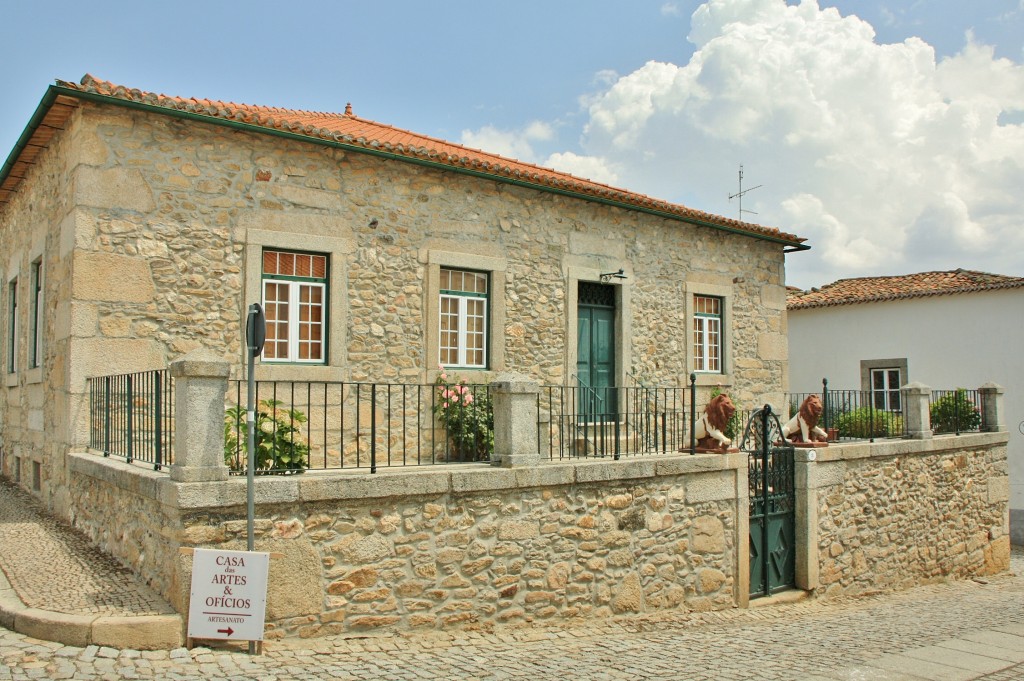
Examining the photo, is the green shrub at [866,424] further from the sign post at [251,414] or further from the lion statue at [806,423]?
the sign post at [251,414]

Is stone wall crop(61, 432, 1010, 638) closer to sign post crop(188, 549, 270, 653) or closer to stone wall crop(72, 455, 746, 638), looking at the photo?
stone wall crop(72, 455, 746, 638)

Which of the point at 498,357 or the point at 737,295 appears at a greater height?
the point at 737,295

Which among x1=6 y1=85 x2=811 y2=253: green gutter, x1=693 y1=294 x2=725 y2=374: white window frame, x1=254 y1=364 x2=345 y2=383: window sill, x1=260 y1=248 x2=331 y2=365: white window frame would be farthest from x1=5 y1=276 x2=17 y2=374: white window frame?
x1=693 y1=294 x2=725 y2=374: white window frame

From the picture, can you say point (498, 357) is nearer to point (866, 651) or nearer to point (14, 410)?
point (866, 651)

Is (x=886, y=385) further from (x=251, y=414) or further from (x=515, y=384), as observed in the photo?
(x=251, y=414)

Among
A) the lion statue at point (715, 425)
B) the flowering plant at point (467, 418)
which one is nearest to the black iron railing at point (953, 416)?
the lion statue at point (715, 425)

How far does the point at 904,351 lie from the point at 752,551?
37.6ft

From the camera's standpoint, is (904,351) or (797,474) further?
(904,351)

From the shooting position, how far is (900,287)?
19734mm

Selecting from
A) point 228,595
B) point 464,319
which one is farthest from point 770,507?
point 228,595

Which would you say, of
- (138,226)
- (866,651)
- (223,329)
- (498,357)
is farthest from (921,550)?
(138,226)

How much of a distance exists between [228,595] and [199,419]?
1.21 meters

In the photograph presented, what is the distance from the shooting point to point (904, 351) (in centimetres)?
1895

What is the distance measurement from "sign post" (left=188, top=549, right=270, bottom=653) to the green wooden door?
22.7ft
